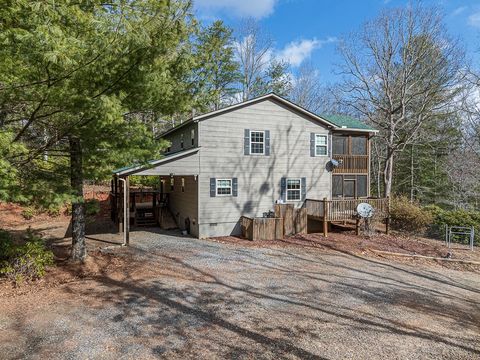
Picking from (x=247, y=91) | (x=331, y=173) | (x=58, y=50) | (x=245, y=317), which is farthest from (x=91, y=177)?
(x=247, y=91)

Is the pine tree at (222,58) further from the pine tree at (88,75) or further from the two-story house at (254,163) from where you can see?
the pine tree at (88,75)

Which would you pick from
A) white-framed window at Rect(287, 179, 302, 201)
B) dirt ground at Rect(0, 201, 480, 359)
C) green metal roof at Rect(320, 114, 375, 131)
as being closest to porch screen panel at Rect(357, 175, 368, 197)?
green metal roof at Rect(320, 114, 375, 131)

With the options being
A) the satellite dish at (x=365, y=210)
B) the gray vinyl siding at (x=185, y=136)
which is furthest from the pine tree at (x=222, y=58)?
the satellite dish at (x=365, y=210)

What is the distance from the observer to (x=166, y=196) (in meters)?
19.4

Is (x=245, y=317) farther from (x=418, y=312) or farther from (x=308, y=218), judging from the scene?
(x=308, y=218)

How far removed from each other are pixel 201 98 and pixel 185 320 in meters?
7.62

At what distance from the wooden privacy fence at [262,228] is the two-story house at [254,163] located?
647mm

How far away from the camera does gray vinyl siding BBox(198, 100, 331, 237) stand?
14695 mm

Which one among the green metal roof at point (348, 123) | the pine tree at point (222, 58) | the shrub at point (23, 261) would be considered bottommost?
the shrub at point (23, 261)

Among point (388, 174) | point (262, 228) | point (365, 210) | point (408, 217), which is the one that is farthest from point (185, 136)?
point (388, 174)

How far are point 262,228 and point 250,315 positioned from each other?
8.09 metres

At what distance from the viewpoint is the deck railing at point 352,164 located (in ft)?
57.6

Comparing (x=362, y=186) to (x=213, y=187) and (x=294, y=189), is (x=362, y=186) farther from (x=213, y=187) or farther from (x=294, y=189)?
(x=213, y=187)

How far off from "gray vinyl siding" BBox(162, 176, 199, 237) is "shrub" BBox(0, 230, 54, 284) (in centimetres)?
678
